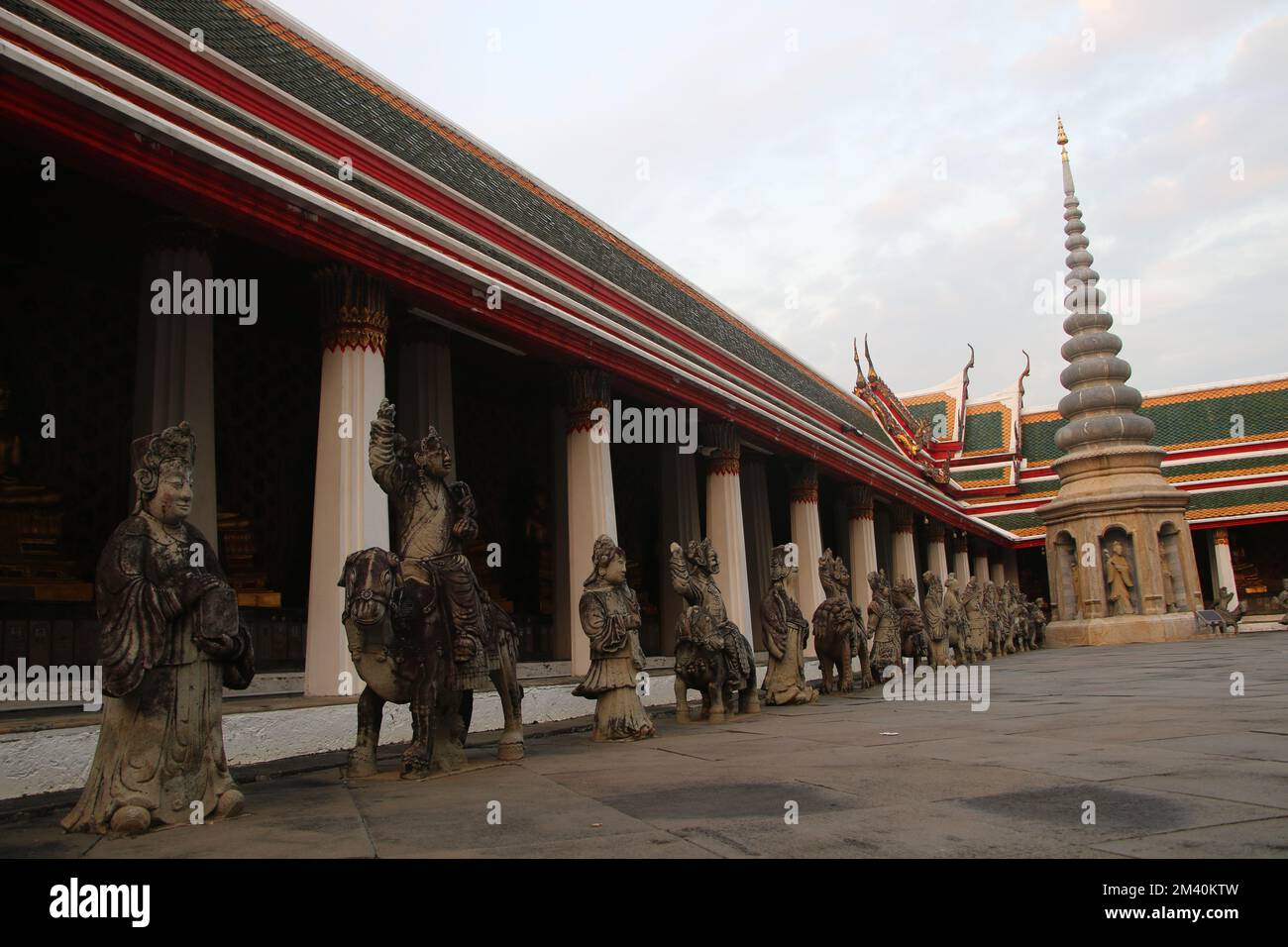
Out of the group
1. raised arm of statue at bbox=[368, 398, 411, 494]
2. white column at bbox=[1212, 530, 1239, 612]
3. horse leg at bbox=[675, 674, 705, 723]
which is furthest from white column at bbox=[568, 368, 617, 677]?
white column at bbox=[1212, 530, 1239, 612]

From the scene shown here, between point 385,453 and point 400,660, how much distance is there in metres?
1.16

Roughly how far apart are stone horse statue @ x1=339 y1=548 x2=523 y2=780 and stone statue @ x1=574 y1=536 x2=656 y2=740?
5.66ft

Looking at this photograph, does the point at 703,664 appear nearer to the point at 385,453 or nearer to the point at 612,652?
the point at 612,652

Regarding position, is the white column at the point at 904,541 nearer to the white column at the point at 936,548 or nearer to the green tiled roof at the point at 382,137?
the white column at the point at 936,548

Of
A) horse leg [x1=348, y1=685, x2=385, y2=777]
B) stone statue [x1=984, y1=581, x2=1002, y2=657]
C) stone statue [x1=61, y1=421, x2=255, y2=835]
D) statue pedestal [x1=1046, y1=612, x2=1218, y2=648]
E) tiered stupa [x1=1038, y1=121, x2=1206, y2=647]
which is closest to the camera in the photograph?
stone statue [x1=61, y1=421, x2=255, y2=835]

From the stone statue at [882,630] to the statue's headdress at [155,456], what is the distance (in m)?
10.0

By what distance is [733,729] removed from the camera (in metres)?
7.68

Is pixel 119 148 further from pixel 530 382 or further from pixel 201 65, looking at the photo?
pixel 530 382

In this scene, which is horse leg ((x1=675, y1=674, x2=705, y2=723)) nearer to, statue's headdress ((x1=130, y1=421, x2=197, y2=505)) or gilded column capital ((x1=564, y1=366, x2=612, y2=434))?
gilded column capital ((x1=564, y1=366, x2=612, y2=434))

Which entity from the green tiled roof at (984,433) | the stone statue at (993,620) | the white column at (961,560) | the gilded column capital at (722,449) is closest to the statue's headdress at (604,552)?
the gilded column capital at (722,449)

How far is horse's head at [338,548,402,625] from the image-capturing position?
5.01m

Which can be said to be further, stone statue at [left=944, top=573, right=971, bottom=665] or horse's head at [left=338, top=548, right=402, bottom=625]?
stone statue at [left=944, top=573, right=971, bottom=665]

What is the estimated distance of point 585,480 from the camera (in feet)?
37.1

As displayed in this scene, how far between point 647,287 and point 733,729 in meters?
10.7
